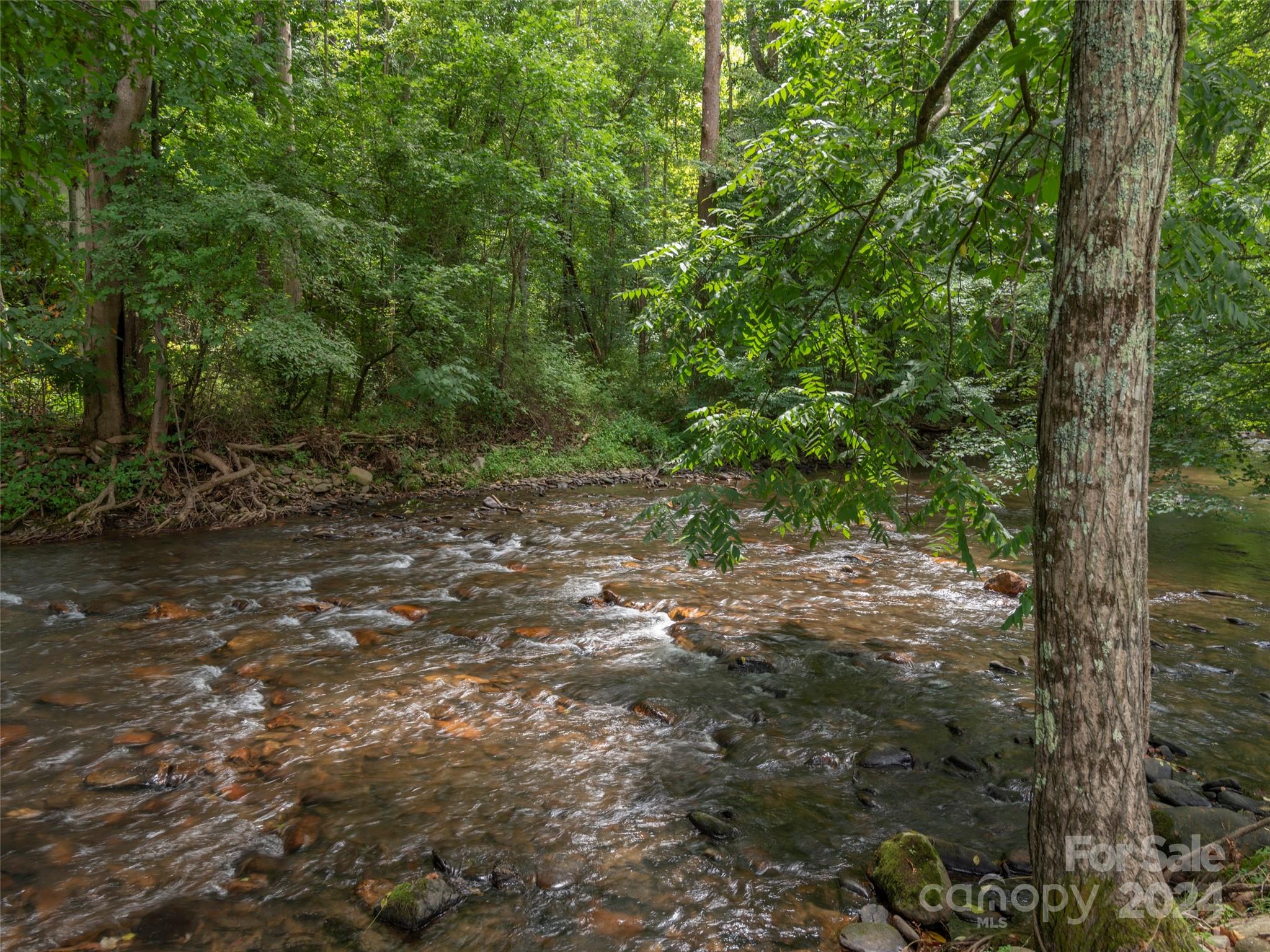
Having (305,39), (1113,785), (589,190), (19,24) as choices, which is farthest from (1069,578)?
(305,39)

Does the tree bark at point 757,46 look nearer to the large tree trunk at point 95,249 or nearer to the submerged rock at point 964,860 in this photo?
the large tree trunk at point 95,249

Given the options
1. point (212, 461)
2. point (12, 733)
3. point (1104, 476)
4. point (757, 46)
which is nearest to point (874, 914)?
point (1104, 476)

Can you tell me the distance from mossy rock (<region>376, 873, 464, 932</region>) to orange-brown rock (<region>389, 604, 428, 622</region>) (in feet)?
13.4

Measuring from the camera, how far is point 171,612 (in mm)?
6930

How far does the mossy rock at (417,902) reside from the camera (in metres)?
2.99

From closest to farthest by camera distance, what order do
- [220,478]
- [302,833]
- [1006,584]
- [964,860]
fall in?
[964,860] < [302,833] < [1006,584] < [220,478]

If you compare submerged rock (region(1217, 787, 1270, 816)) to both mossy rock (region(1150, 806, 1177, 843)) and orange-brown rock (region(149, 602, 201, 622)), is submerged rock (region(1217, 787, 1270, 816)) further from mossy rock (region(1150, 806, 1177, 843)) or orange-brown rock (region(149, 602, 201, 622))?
orange-brown rock (region(149, 602, 201, 622))

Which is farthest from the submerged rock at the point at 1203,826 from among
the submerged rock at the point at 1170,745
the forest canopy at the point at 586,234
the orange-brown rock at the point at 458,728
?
the orange-brown rock at the point at 458,728

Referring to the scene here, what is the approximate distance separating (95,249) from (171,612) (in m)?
6.32

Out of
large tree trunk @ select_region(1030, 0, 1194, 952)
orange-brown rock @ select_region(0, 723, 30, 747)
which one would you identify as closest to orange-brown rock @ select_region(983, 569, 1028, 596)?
large tree trunk @ select_region(1030, 0, 1194, 952)

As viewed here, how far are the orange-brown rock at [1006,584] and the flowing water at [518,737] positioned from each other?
0.24 m

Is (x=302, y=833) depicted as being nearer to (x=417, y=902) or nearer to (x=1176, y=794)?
(x=417, y=902)

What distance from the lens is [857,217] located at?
3939 mm

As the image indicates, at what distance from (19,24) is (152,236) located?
6857mm
